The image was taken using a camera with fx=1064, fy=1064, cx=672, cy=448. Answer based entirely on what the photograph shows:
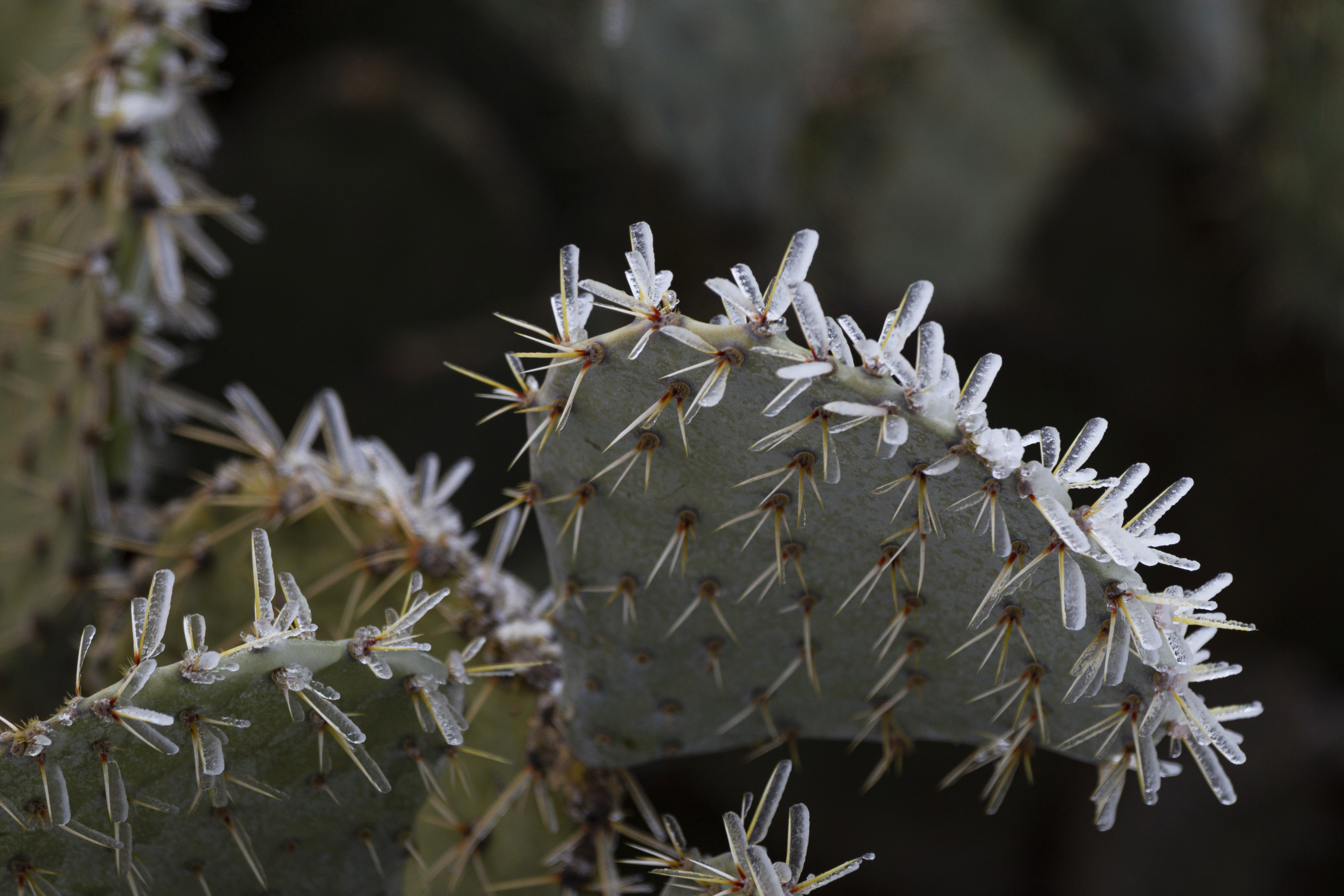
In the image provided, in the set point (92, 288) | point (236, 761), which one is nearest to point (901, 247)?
point (92, 288)

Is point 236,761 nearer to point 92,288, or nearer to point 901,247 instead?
point 92,288

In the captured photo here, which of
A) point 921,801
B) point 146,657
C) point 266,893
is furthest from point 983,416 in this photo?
point 921,801

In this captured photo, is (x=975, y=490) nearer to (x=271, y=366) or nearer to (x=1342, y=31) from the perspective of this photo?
(x=271, y=366)

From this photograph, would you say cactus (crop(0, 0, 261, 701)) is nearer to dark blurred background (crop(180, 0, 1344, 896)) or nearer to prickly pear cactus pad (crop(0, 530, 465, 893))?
prickly pear cactus pad (crop(0, 530, 465, 893))

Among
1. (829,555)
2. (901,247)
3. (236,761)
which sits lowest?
(236,761)

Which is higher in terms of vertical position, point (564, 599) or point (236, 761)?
point (564, 599)

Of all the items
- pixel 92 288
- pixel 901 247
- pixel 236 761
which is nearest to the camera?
pixel 236 761

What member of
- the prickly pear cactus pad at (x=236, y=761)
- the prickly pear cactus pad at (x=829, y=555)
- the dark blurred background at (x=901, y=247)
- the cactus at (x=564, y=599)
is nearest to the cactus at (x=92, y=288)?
the cactus at (x=564, y=599)
